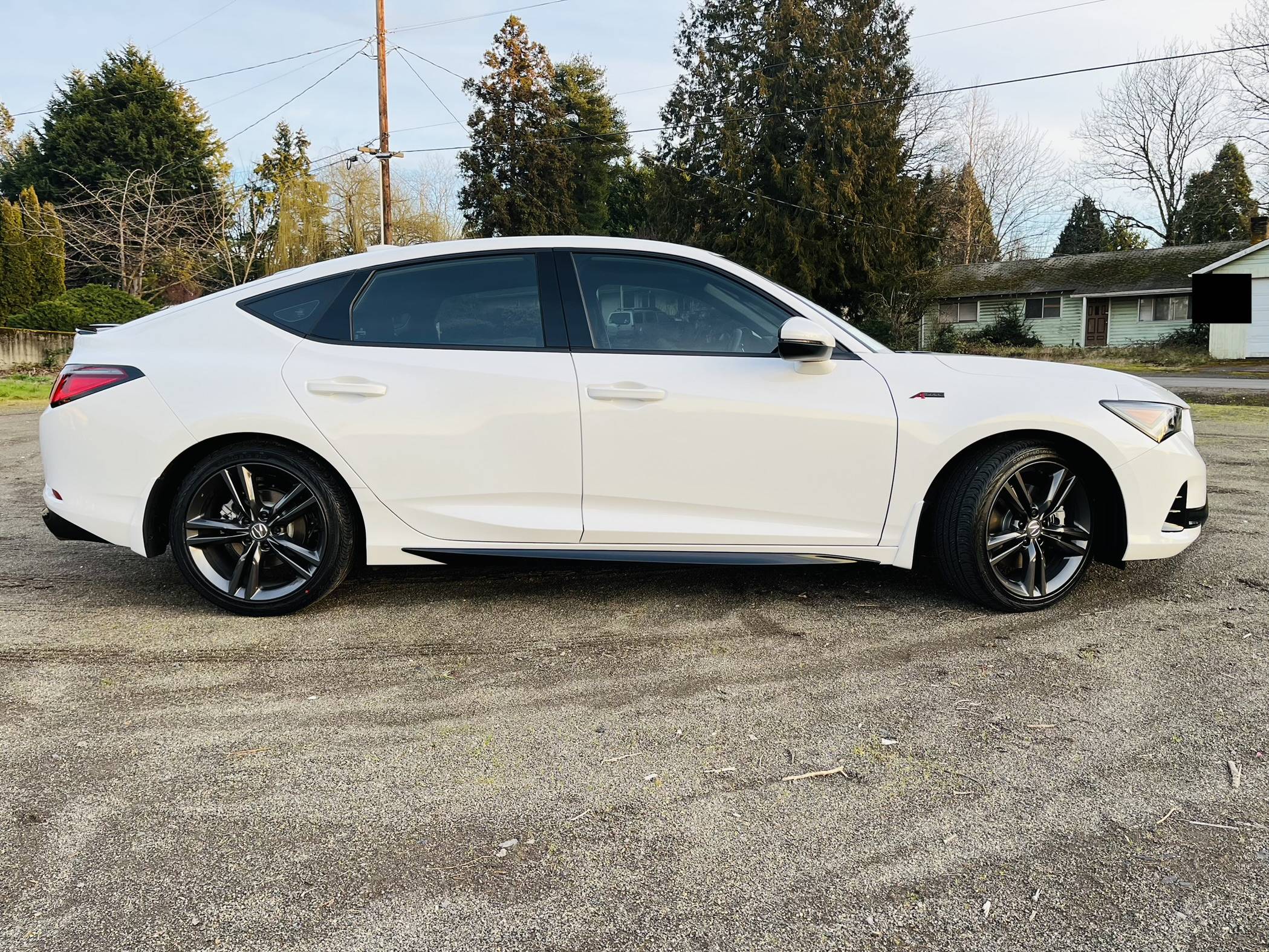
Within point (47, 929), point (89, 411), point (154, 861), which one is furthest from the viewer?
point (89, 411)

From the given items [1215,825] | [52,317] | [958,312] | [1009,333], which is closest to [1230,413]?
[1215,825]

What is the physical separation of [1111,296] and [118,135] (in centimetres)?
4183

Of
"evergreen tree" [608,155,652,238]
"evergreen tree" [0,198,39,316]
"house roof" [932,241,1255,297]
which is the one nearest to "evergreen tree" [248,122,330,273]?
"evergreen tree" [0,198,39,316]

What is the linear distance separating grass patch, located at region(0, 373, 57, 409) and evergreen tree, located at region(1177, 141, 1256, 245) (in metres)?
50.9

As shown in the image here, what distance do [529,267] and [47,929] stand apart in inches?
113

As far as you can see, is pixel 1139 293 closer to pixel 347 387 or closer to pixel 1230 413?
pixel 1230 413

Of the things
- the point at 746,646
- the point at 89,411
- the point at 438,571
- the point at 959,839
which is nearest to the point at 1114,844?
the point at 959,839

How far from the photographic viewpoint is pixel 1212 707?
293 centimetres

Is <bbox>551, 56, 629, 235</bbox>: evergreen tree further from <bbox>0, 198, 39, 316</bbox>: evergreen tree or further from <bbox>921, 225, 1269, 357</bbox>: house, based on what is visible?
<bbox>0, 198, 39, 316</bbox>: evergreen tree

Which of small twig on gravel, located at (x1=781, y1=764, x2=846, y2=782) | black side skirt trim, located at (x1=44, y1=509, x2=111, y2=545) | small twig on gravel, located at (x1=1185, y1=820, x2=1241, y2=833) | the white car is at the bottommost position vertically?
small twig on gravel, located at (x1=1185, y1=820, x2=1241, y2=833)

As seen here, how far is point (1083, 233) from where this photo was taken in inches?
2251

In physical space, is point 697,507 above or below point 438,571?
above

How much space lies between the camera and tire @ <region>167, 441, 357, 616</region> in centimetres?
380

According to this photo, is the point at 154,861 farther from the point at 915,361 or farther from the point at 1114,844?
the point at 915,361
